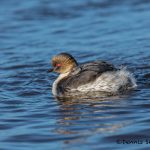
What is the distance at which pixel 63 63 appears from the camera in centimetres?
1293

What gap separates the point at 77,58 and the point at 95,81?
13.1 feet

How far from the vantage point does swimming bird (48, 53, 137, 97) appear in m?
12.3

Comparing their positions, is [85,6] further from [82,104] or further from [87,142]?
[87,142]

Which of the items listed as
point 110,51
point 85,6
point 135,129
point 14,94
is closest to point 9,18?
point 85,6

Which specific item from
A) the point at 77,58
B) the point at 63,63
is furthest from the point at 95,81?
the point at 77,58

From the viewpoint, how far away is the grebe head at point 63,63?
1292cm

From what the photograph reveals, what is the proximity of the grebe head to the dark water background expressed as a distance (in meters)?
0.50

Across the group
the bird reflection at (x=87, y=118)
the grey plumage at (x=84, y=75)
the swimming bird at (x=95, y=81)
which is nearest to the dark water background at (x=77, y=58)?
the bird reflection at (x=87, y=118)

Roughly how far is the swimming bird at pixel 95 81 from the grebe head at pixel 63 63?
25 centimetres

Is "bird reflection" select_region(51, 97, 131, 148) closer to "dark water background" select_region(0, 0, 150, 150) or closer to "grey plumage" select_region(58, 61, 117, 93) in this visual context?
"dark water background" select_region(0, 0, 150, 150)

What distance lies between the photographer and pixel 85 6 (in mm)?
23250

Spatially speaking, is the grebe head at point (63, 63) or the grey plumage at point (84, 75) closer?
the grey plumage at point (84, 75)

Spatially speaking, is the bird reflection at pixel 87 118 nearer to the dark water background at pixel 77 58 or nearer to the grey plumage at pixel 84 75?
the dark water background at pixel 77 58

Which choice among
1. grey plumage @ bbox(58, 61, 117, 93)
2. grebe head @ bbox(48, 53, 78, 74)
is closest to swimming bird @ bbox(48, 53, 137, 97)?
grey plumage @ bbox(58, 61, 117, 93)
